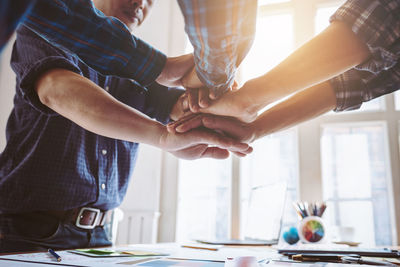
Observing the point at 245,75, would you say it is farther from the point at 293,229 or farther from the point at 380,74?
the point at 380,74

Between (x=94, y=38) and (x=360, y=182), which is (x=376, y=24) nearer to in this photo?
(x=94, y=38)

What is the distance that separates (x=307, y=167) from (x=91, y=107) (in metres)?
2.06

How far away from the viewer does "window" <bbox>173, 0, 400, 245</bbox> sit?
8.24ft

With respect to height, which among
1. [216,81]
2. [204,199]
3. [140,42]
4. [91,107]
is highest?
[140,42]

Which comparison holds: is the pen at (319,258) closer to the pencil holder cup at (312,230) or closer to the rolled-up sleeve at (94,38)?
the rolled-up sleeve at (94,38)

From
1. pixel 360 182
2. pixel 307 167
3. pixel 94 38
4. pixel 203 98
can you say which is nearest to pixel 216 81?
pixel 203 98

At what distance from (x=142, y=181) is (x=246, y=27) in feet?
6.61

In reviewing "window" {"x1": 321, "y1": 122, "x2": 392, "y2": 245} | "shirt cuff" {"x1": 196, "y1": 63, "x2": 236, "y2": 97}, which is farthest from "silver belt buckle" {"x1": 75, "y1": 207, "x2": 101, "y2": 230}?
"window" {"x1": 321, "y1": 122, "x2": 392, "y2": 245}

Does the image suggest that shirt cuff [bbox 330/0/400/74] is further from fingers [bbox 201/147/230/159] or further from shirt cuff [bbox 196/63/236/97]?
fingers [bbox 201/147/230/159]

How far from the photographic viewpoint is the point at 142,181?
2520 mm

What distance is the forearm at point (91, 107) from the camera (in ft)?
2.50

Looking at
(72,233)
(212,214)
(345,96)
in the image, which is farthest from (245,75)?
(72,233)

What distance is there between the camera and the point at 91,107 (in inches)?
29.8

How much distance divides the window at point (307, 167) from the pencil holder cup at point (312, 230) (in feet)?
3.03
